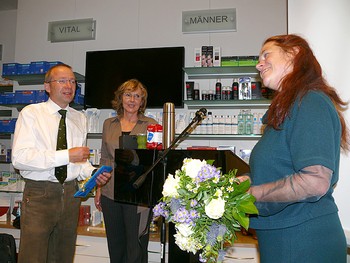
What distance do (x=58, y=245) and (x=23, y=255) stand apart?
0.25 meters

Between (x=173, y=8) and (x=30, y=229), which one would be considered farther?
(x=173, y=8)

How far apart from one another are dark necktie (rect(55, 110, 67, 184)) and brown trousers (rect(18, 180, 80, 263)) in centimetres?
7

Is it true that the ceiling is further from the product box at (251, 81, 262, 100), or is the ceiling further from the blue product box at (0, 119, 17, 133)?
the product box at (251, 81, 262, 100)

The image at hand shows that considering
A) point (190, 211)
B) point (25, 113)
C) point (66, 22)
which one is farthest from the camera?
point (66, 22)

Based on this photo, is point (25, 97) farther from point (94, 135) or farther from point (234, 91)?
point (234, 91)

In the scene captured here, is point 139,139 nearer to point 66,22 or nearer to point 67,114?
point 67,114

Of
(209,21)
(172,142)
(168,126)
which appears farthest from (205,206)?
(209,21)

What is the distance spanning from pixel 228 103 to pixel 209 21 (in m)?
1.03

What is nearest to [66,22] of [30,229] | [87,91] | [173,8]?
[87,91]

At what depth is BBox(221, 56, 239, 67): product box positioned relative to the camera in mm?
3539

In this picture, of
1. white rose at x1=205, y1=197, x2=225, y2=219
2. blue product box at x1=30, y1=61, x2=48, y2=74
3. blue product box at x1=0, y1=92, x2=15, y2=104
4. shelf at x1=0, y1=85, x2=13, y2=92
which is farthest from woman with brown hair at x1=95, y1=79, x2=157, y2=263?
shelf at x1=0, y1=85, x2=13, y2=92

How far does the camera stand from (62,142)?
2.51 m

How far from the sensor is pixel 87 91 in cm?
392

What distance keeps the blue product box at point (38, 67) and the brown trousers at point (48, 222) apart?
2017 mm
